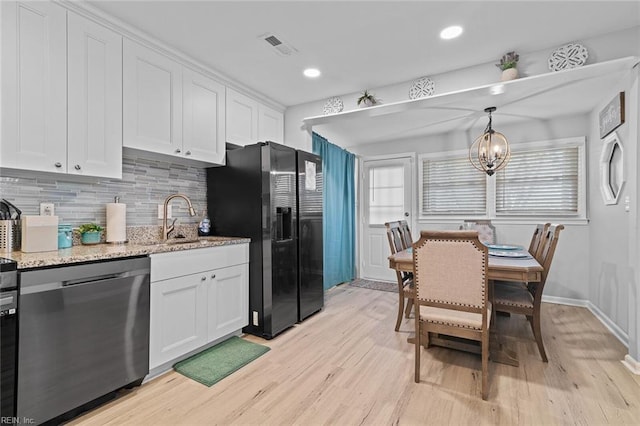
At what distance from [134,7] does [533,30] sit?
2890mm

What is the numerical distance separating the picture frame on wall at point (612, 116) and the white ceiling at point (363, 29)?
0.62 metres

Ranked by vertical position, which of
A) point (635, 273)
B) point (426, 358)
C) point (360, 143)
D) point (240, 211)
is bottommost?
point (426, 358)

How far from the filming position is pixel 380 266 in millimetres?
5117

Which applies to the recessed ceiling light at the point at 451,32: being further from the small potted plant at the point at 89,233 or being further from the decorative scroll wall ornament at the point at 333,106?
the small potted plant at the point at 89,233

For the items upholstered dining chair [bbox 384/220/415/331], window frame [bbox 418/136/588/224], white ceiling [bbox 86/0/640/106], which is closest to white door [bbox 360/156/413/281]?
window frame [bbox 418/136/588/224]

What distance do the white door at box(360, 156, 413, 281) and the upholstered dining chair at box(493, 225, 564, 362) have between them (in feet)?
7.77

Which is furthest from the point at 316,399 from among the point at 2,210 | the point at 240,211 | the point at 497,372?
the point at 2,210

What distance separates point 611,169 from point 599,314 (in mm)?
1577

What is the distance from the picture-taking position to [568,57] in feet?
7.77

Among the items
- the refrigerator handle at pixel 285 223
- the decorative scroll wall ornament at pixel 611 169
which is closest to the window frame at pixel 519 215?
the decorative scroll wall ornament at pixel 611 169

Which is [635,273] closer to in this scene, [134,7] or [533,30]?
[533,30]

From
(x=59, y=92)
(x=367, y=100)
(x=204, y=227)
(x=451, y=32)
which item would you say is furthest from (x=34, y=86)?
(x=451, y=32)

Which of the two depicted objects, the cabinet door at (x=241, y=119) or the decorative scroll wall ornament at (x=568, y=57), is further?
the cabinet door at (x=241, y=119)

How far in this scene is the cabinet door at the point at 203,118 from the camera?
8.59ft
